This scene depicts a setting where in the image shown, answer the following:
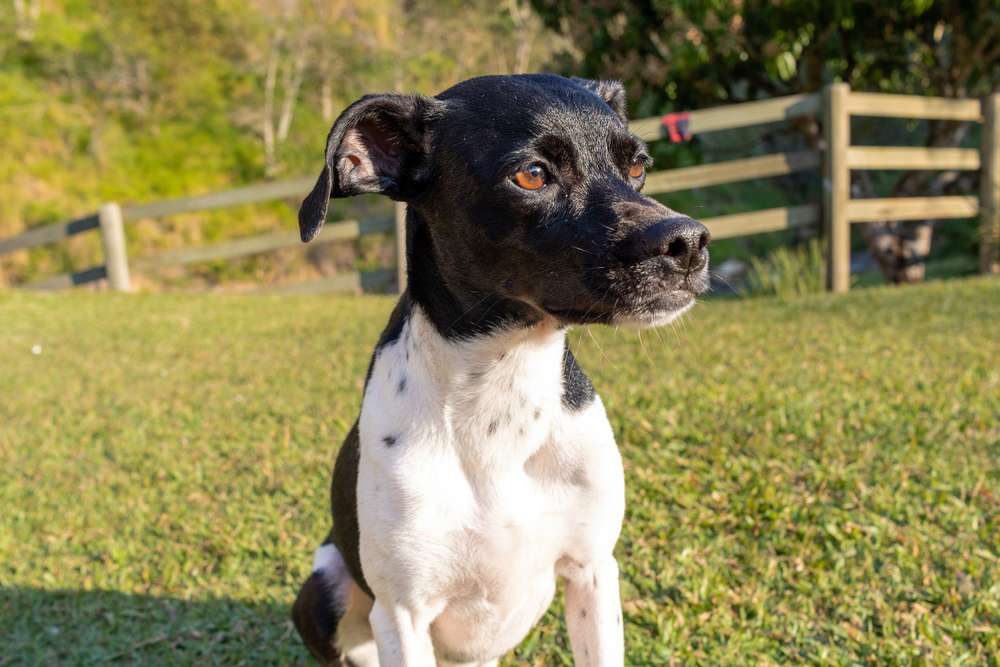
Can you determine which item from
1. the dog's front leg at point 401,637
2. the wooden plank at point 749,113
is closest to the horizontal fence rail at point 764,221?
the wooden plank at point 749,113

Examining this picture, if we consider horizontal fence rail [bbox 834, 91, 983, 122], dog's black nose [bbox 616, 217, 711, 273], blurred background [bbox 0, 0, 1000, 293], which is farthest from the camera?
blurred background [bbox 0, 0, 1000, 293]

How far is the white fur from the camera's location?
1.98 metres

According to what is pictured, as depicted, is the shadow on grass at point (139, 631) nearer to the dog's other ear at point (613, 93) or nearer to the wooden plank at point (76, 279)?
A: the dog's other ear at point (613, 93)

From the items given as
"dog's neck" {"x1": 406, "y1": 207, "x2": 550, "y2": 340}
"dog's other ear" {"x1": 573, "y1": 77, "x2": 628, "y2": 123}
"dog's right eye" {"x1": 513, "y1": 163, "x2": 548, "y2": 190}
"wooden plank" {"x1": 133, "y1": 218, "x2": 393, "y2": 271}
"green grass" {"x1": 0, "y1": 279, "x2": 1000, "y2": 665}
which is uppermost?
"dog's other ear" {"x1": 573, "y1": 77, "x2": 628, "y2": 123}

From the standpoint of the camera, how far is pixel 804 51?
8.67 meters

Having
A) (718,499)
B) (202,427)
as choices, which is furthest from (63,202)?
(718,499)

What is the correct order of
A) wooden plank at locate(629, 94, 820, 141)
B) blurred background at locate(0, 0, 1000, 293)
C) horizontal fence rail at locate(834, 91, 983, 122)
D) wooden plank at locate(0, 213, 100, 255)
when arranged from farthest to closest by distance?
blurred background at locate(0, 0, 1000, 293) < wooden plank at locate(0, 213, 100, 255) < wooden plank at locate(629, 94, 820, 141) < horizontal fence rail at locate(834, 91, 983, 122)

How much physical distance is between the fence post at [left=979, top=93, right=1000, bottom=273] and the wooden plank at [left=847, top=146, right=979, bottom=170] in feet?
0.50

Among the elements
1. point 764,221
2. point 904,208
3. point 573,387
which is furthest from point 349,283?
point 573,387

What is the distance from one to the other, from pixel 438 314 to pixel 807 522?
6.53ft

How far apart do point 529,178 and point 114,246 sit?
32.3 ft

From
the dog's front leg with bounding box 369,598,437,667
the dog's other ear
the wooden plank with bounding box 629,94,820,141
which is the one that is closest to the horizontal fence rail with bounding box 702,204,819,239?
the wooden plank with bounding box 629,94,820,141

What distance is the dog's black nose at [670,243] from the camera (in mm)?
1745

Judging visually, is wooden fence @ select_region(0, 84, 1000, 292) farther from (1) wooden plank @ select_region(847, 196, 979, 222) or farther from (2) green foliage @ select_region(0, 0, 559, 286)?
(2) green foliage @ select_region(0, 0, 559, 286)
